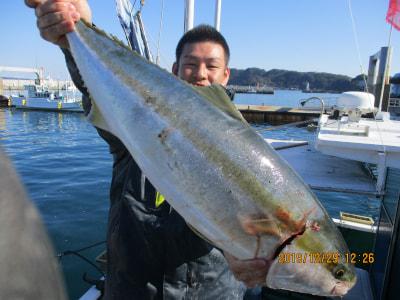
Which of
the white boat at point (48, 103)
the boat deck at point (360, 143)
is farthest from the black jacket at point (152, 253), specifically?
the white boat at point (48, 103)

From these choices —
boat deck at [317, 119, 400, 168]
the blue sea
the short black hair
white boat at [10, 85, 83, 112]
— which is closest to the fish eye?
the blue sea

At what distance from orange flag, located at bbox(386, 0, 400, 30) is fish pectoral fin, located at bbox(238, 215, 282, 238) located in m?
8.86

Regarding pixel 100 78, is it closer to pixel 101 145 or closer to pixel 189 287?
pixel 189 287

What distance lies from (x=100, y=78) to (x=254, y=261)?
1484mm

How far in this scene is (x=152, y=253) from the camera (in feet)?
8.29

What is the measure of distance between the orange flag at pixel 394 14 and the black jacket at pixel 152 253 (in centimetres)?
861

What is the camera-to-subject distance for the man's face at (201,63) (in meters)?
2.87

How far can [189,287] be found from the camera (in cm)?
252

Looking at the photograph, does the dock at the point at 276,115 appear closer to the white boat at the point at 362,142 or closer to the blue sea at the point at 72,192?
the blue sea at the point at 72,192

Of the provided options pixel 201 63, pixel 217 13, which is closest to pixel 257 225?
pixel 201 63

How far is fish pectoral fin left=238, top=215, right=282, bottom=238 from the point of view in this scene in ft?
5.51

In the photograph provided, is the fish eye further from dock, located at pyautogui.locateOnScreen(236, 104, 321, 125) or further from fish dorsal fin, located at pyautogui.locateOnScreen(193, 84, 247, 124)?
dock, located at pyautogui.locateOnScreen(236, 104, 321, 125)

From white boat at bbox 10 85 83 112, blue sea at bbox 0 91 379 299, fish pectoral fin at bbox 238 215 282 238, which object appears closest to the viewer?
fish pectoral fin at bbox 238 215 282 238

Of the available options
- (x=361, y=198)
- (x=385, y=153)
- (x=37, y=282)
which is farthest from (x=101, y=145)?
(x=37, y=282)
